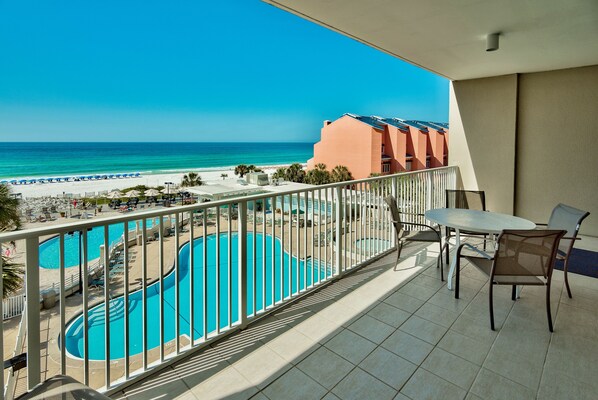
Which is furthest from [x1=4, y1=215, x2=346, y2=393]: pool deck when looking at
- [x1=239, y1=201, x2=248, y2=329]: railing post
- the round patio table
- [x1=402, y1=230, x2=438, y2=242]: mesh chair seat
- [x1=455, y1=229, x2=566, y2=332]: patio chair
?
[x1=455, y1=229, x2=566, y2=332]: patio chair

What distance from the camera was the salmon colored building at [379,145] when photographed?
1136 inches

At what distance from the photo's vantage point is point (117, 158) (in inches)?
1699

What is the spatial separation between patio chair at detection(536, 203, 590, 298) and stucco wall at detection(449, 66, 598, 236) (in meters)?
2.54

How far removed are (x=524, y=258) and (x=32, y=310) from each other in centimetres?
307

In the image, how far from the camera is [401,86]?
4812cm

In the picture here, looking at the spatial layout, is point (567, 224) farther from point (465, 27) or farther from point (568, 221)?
point (465, 27)

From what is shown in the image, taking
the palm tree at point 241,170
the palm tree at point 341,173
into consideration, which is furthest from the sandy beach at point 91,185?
the palm tree at point 341,173

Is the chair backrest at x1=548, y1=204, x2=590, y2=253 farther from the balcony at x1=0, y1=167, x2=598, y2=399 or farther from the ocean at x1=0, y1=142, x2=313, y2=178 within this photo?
the ocean at x1=0, y1=142, x2=313, y2=178

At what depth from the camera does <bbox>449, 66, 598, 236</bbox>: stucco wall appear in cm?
484

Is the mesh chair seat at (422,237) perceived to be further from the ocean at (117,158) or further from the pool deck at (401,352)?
the ocean at (117,158)

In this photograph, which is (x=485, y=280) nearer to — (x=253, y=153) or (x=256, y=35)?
(x=256, y=35)

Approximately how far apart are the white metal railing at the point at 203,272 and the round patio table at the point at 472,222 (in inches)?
35.2

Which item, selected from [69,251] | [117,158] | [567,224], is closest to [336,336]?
[567,224]

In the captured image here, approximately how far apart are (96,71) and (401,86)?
44.4m
